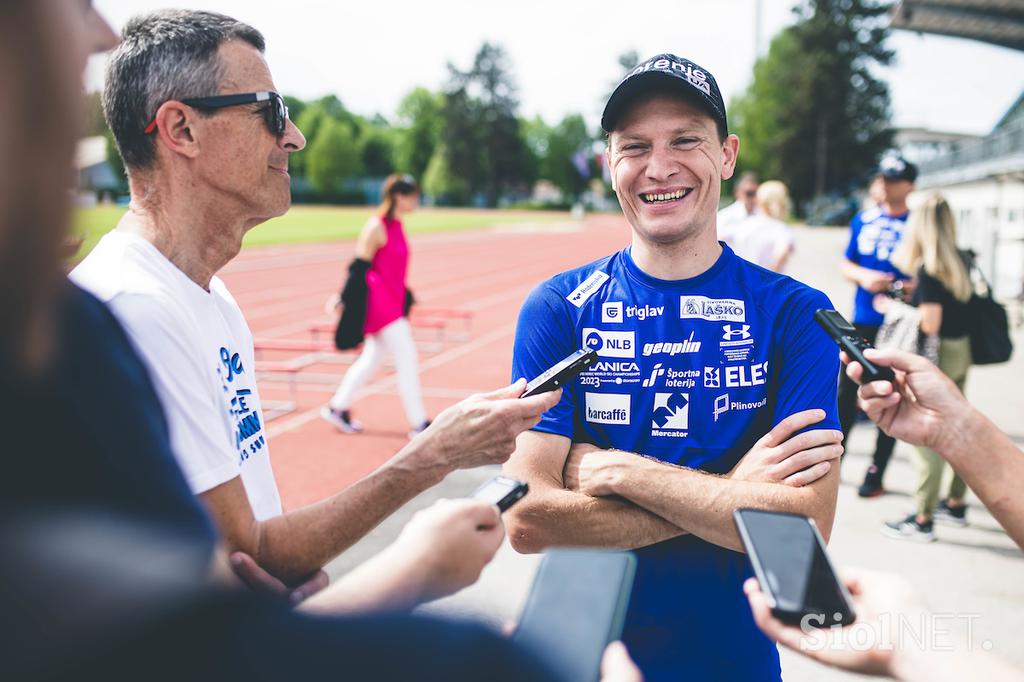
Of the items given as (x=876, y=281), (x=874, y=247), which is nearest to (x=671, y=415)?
(x=876, y=281)

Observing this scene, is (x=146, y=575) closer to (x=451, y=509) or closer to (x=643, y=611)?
(x=451, y=509)

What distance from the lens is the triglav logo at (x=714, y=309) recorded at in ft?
6.91

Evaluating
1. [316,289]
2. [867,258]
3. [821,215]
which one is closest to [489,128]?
[821,215]

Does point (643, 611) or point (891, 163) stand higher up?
point (891, 163)

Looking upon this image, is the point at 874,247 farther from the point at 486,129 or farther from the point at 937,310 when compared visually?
the point at 486,129

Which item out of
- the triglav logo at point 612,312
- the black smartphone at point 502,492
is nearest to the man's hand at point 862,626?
the black smartphone at point 502,492

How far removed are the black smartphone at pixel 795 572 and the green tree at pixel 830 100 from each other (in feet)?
219

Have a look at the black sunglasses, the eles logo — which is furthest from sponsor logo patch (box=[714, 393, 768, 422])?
the black sunglasses

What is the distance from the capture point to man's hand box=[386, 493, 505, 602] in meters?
1.04

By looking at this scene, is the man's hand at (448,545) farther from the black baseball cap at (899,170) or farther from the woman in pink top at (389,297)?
the black baseball cap at (899,170)

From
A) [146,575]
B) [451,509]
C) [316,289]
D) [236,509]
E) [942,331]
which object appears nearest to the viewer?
[146,575]

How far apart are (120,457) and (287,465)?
6.22 meters

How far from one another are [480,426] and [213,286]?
0.90 m

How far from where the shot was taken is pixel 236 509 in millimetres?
1599
